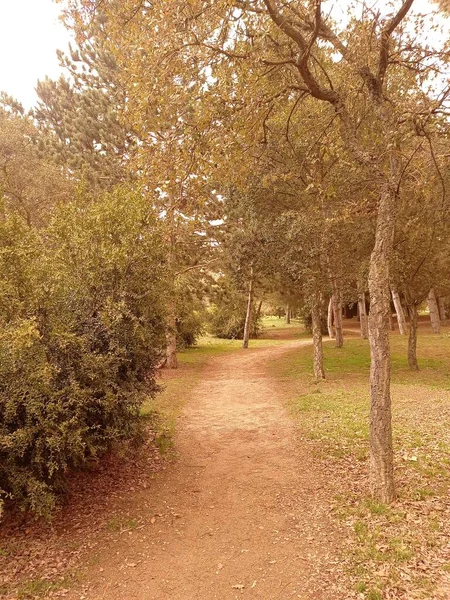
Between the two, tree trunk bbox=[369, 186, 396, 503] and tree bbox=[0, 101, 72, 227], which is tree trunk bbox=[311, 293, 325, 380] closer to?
tree trunk bbox=[369, 186, 396, 503]

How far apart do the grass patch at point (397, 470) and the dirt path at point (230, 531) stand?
40 centimetres

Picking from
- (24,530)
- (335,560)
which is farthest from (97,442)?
(335,560)

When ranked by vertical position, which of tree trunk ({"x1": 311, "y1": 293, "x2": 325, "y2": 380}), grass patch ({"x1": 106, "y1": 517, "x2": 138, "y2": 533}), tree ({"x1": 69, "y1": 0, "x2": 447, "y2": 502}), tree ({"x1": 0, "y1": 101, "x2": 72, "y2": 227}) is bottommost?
grass patch ({"x1": 106, "y1": 517, "x2": 138, "y2": 533})

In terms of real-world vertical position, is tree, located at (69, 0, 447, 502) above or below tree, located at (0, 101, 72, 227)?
below

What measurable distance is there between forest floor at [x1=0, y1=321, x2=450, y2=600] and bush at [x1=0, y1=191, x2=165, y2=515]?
0.86m

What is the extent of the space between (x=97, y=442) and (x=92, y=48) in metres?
18.9

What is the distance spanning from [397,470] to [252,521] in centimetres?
279

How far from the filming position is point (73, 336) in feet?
20.2

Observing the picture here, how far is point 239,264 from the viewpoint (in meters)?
17.1

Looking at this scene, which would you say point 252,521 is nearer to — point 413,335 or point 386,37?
point 386,37

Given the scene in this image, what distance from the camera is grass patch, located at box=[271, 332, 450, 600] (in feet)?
16.3

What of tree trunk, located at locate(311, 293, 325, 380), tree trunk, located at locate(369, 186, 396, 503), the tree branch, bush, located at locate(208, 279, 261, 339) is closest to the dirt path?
tree trunk, located at locate(369, 186, 396, 503)

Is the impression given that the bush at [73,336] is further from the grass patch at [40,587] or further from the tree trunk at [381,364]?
the tree trunk at [381,364]

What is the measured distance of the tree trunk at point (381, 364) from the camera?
6.31m
